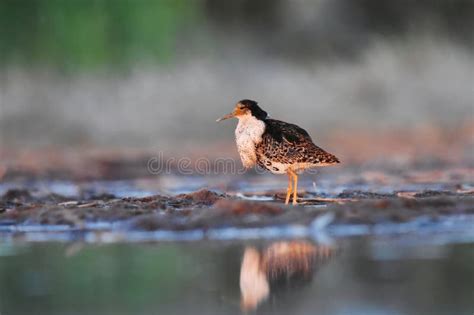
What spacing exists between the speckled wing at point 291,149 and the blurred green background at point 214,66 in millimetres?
11519

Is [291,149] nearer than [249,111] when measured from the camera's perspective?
Yes

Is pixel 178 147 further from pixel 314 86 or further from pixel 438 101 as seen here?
pixel 438 101

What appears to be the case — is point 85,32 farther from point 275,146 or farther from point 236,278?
point 236,278

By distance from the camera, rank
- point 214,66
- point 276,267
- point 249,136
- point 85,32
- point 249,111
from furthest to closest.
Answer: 1. point 214,66
2. point 85,32
3. point 249,111
4. point 249,136
5. point 276,267

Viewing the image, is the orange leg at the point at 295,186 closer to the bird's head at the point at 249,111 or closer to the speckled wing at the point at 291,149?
the speckled wing at the point at 291,149

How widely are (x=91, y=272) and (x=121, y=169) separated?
48.2 ft

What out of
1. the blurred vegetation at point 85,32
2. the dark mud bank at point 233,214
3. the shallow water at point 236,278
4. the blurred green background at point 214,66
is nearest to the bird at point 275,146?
the dark mud bank at point 233,214

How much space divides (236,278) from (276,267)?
1.59 ft

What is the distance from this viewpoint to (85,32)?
85.3 feet

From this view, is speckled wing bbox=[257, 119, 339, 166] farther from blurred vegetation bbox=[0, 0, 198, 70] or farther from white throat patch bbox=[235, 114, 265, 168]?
blurred vegetation bbox=[0, 0, 198, 70]

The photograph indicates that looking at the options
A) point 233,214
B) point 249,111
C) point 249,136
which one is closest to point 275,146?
point 249,136

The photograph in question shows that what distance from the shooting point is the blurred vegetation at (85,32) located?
A: 85.0 ft

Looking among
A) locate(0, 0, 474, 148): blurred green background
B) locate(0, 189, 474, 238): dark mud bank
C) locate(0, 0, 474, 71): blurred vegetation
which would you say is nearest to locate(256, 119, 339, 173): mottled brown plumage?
locate(0, 189, 474, 238): dark mud bank

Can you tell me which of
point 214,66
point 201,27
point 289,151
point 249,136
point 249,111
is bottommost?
point 289,151
